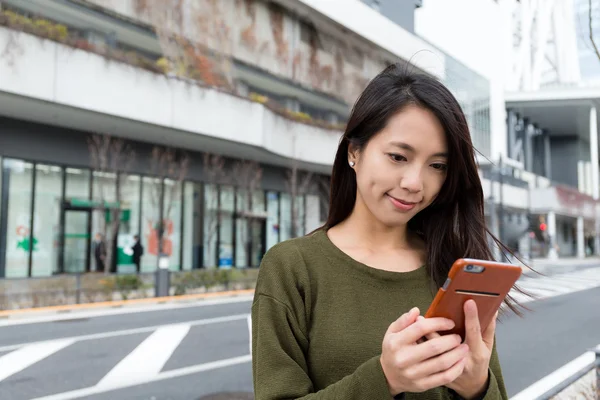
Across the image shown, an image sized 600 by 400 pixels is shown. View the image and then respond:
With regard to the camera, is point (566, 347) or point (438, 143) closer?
point (438, 143)

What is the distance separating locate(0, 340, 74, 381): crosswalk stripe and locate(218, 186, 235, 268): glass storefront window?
51.5ft

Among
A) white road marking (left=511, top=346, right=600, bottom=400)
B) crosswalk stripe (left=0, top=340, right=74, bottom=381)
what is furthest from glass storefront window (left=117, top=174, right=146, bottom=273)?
white road marking (left=511, top=346, right=600, bottom=400)

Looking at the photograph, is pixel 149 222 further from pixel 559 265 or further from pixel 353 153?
pixel 559 265

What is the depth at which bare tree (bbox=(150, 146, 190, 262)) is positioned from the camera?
2056 centimetres

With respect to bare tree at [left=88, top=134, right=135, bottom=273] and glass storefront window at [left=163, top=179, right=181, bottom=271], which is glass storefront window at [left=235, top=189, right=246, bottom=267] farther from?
bare tree at [left=88, top=134, right=135, bottom=273]

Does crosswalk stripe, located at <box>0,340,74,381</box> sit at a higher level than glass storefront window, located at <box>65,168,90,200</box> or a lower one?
lower

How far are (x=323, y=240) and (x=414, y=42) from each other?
33.9m

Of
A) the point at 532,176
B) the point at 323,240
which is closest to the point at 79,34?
the point at 323,240

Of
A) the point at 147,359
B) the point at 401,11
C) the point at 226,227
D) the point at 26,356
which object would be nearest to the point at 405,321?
the point at 147,359

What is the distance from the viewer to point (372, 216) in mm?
1780

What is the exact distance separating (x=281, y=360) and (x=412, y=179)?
0.63m

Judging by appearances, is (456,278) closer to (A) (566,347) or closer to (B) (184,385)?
(B) (184,385)

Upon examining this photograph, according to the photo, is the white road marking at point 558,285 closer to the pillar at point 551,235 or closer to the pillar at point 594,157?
the pillar at point 551,235

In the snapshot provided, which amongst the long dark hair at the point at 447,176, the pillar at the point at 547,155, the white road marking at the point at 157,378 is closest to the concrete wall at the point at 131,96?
the white road marking at the point at 157,378
